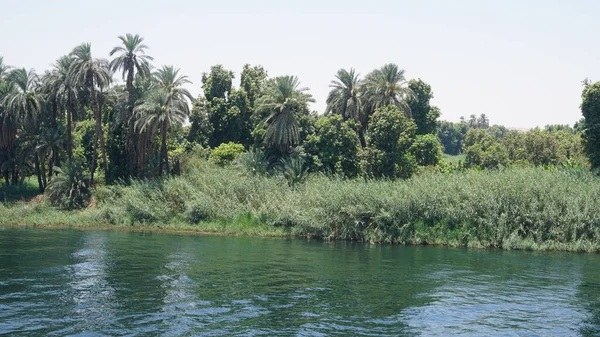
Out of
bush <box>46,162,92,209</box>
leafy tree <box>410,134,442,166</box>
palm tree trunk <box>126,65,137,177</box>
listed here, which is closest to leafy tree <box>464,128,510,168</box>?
leafy tree <box>410,134,442,166</box>

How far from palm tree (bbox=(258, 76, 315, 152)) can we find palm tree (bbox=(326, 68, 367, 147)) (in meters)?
6.79

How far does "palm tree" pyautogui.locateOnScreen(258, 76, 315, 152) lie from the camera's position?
2785 inches

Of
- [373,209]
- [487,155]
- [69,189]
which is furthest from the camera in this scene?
[487,155]

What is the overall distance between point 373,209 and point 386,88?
2451 centimetres

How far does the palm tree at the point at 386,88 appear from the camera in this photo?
7588 centimetres

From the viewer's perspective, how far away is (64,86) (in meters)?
73.2

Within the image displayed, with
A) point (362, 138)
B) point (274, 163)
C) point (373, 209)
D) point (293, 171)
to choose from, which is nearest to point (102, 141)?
point (274, 163)

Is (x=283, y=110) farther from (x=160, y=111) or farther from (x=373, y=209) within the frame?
(x=373, y=209)

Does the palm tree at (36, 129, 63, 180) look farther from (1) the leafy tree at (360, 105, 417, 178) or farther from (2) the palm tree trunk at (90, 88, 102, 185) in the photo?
(1) the leafy tree at (360, 105, 417, 178)

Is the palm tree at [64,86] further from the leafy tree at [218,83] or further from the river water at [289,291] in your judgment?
the river water at [289,291]

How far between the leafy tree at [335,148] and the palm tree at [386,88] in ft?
22.0

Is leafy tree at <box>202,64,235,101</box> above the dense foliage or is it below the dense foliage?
above

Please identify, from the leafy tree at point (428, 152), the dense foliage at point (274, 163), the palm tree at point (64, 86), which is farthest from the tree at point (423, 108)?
the palm tree at point (64, 86)

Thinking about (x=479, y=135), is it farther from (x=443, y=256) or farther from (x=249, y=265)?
(x=249, y=265)
